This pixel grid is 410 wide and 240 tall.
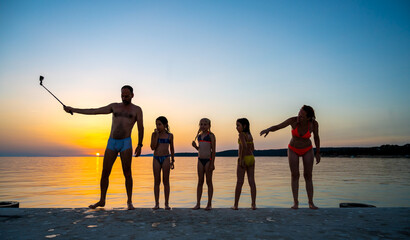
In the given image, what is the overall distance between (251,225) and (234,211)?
4.22ft

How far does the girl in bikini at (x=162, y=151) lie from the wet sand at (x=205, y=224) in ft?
2.61

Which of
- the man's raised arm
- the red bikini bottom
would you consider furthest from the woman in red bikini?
the man's raised arm

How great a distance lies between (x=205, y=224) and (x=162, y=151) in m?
2.38

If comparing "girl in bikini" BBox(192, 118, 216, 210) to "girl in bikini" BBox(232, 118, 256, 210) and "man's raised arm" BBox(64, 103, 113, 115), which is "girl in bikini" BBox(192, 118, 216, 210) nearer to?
"girl in bikini" BBox(232, 118, 256, 210)

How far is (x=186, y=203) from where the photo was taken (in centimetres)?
1391

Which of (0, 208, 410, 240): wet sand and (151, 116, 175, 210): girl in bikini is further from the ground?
(151, 116, 175, 210): girl in bikini

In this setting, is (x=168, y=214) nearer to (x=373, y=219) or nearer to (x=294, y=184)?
(x=294, y=184)

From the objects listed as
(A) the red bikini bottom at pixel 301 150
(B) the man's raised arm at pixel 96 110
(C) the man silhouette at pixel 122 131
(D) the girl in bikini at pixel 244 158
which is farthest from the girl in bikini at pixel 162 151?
(A) the red bikini bottom at pixel 301 150

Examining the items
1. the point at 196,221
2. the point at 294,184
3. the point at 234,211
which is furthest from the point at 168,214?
the point at 294,184

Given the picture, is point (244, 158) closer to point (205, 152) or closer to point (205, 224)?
point (205, 152)

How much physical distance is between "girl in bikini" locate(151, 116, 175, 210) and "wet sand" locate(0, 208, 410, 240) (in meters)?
0.80

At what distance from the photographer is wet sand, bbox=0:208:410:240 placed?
3984mm

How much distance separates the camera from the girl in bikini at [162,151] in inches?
255

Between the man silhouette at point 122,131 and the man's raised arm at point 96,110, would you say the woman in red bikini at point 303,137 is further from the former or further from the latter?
the man's raised arm at point 96,110
